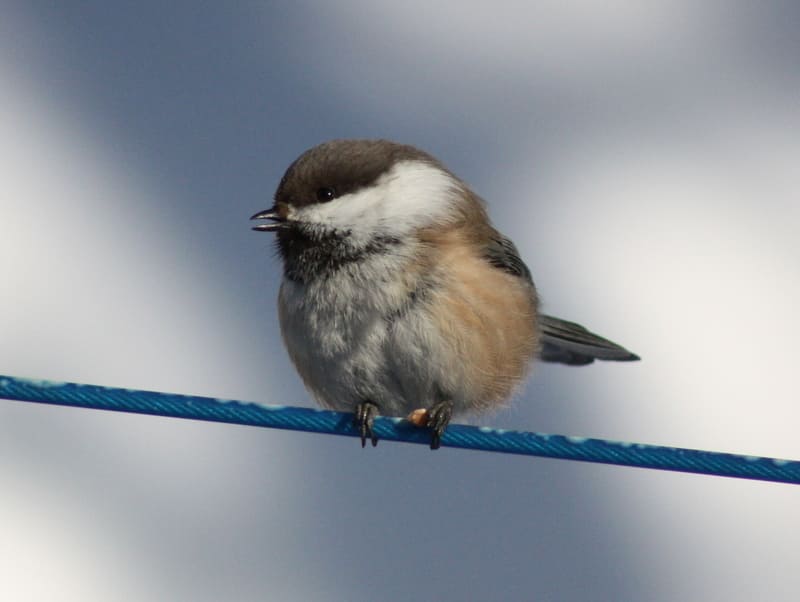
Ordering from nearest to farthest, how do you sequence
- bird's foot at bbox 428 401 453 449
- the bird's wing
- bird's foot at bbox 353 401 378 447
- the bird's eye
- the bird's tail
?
bird's foot at bbox 428 401 453 449 → bird's foot at bbox 353 401 378 447 → the bird's eye → the bird's wing → the bird's tail

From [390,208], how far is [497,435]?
2.56ft

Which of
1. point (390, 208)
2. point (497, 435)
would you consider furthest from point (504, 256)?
point (497, 435)

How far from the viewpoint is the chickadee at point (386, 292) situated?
212 cm

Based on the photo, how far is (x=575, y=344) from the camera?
2.76 m

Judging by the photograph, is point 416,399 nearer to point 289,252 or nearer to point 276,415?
point 289,252

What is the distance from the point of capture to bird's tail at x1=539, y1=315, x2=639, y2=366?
276 cm

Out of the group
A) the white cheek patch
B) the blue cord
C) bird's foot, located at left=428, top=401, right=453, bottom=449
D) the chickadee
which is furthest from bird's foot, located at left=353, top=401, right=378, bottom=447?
the blue cord

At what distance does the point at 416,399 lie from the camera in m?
2.23

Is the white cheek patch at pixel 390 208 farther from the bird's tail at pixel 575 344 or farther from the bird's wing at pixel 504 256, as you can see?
the bird's tail at pixel 575 344

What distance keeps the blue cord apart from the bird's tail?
1229 mm

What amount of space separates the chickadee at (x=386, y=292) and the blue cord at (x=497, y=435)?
0.52 meters

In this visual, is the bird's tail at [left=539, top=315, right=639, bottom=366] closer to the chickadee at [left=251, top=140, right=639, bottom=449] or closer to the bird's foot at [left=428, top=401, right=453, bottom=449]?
the chickadee at [left=251, top=140, right=639, bottom=449]

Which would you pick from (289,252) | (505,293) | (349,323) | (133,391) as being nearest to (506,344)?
(505,293)

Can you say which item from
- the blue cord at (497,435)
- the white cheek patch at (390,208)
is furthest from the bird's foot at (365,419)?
the blue cord at (497,435)
